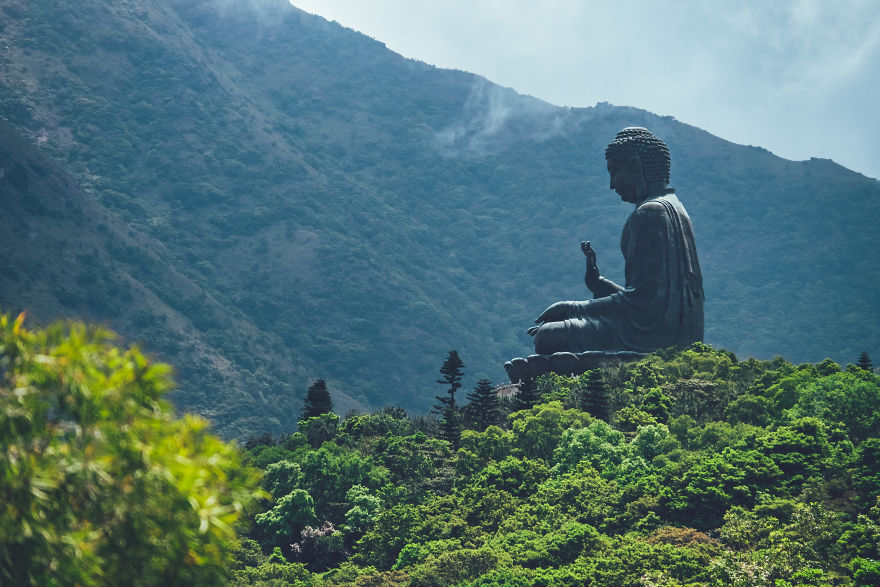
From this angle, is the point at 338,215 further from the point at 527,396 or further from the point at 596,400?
the point at 596,400

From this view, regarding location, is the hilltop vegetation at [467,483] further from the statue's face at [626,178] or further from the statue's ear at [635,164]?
the statue's ear at [635,164]

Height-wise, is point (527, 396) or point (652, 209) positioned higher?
point (652, 209)

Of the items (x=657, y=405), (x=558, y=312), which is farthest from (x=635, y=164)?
(x=657, y=405)

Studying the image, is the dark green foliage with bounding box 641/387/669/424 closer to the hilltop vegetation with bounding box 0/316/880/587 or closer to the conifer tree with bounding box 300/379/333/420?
the hilltop vegetation with bounding box 0/316/880/587

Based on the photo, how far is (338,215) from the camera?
94.4 meters

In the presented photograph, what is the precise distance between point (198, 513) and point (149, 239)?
75540 millimetres

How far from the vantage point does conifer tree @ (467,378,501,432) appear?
33.8 metres

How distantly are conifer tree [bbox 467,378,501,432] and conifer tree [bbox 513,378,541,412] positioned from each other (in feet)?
1.85

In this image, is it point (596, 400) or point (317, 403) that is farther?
point (317, 403)

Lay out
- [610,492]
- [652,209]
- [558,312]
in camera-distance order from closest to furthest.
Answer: [610,492] → [652,209] → [558,312]

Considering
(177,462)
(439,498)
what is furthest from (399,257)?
(177,462)

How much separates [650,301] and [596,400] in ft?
21.0

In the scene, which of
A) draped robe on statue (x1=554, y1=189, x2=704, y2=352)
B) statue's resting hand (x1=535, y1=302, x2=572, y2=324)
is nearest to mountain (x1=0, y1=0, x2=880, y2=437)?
statue's resting hand (x1=535, y1=302, x2=572, y2=324)

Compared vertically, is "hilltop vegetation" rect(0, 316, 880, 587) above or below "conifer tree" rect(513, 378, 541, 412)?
below
